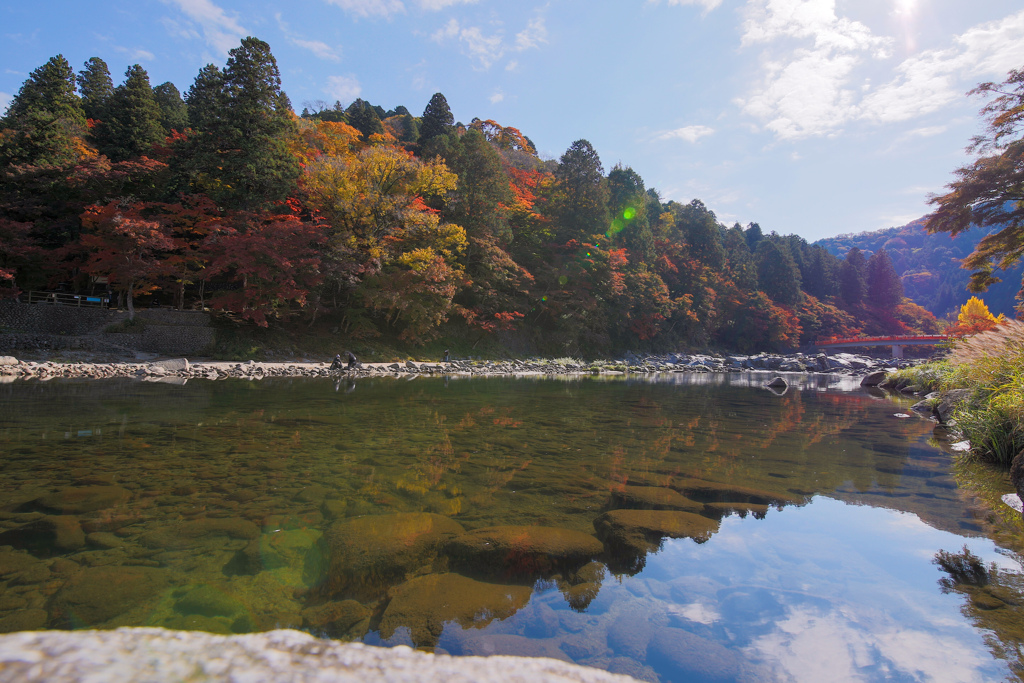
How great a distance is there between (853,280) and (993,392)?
2590 inches

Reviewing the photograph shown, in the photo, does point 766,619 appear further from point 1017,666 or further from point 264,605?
point 264,605

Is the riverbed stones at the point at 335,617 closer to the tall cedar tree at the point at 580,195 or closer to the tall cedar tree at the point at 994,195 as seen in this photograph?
the tall cedar tree at the point at 994,195

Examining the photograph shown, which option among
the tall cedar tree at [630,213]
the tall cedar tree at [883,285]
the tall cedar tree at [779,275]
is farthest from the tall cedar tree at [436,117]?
the tall cedar tree at [883,285]

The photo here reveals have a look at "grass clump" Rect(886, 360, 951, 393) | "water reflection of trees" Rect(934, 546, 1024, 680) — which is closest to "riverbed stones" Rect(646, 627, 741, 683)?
"water reflection of trees" Rect(934, 546, 1024, 680)

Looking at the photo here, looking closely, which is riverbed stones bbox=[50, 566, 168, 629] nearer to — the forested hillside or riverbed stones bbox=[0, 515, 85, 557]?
riverbed stones bbox=[0, 515, 85, 557]

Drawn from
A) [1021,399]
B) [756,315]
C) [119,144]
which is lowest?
[1021,399]

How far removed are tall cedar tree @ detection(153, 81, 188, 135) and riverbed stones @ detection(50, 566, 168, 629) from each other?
111 ft

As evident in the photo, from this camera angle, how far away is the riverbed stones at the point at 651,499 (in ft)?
11.9

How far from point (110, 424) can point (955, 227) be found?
20.0m

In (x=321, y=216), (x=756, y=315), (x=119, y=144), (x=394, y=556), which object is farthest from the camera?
(x=756, y=315)

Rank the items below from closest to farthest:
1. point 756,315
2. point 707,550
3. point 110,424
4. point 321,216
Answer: point 707,550
point 110,424
point 321,216
point 756,315

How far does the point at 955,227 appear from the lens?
12945mm

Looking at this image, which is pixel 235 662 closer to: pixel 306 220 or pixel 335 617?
pixel 335 617

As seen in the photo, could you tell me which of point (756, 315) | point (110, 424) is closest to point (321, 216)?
point (110, 424)
